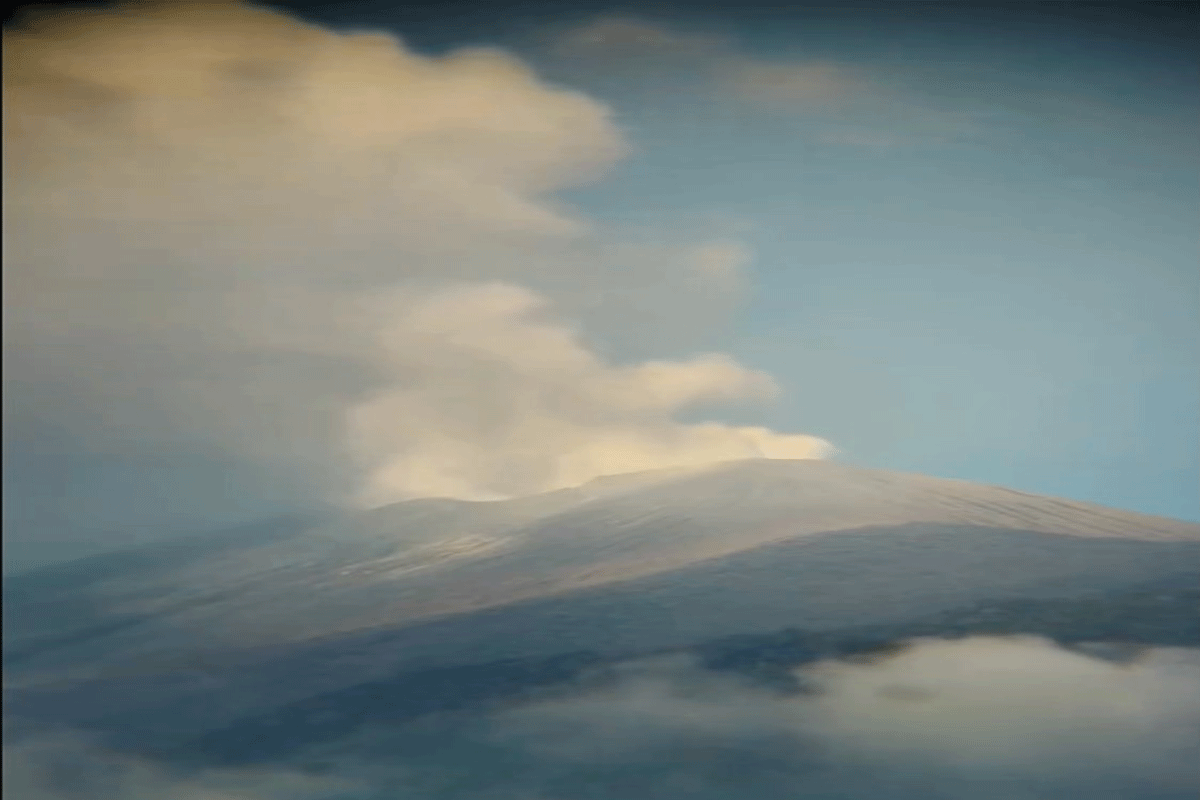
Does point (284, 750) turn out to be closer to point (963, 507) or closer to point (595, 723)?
point (595, 723)

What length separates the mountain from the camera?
4.36 meters

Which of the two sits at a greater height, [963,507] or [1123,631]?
[963,507]

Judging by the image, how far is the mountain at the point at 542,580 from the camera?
14.3ft

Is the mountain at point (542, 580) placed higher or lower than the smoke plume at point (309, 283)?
lower

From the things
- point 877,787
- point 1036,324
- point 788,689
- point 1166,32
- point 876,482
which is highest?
point 1166,32

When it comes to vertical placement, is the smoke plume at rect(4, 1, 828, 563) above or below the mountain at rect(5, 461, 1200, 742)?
above

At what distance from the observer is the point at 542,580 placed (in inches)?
183

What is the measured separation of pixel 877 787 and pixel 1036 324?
180cm

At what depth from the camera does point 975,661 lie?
4.52 m

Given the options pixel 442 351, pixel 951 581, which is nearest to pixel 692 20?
pixel 442 351

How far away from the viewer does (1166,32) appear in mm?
4863

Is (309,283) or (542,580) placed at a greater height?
(309,283)

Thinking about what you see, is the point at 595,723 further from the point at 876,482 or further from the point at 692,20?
the point at 692,20

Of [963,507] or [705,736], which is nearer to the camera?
[705,736]
